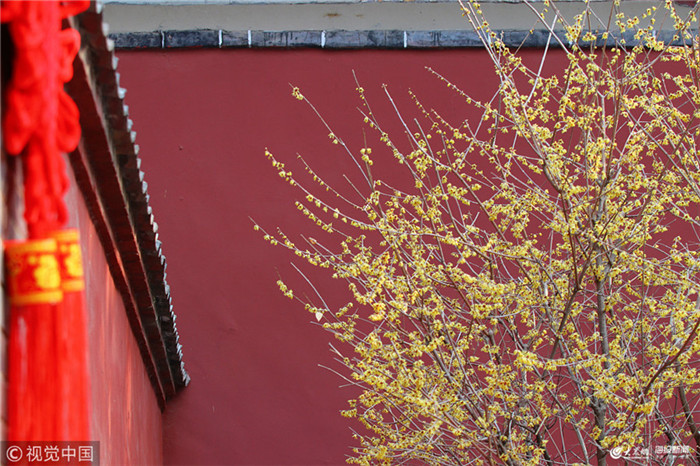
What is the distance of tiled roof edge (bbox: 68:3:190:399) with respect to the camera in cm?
276

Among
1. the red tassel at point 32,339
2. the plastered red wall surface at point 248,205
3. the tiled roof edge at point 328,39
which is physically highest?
the red tassel at point 32,339

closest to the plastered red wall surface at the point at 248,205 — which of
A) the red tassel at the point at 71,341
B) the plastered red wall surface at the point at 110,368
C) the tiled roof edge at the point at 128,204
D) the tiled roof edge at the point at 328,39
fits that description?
the tiled roof edge at the point at 328,39

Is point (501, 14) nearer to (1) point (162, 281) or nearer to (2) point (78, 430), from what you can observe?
(1) point (162, 281)

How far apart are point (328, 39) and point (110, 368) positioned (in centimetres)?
355

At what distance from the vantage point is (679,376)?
4391 millimetres

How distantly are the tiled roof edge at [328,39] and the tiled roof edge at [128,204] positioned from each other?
2.23 m

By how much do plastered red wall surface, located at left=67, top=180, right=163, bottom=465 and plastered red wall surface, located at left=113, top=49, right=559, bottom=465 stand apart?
1.03m

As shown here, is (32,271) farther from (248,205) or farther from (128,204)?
(248,205)

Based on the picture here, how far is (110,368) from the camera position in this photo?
3.89 meters

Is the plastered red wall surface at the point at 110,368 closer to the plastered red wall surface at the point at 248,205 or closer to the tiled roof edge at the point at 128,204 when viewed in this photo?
the tiled roof edge at the point at 128,204

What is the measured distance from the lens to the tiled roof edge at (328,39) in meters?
6.84

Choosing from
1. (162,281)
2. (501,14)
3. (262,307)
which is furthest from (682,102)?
(162,281)

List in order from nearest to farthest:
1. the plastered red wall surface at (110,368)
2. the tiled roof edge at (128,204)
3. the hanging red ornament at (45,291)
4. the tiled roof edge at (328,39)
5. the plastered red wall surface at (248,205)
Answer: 1. the hanging red ornament at (45,291)
2. the tiled roof edge at (128,204)
3. the plastered red wall surface at (110,368)
4. the plastered red wall surface at (248,205)
5. the tiled roof edge at (328,39)

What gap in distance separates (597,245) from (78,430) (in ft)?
9.79
